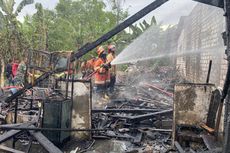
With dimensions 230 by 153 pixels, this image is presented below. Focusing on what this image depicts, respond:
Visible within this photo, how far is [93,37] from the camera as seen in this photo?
64.6 ft

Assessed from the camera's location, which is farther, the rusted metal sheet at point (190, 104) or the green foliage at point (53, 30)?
the green foliage at point (53, 30)

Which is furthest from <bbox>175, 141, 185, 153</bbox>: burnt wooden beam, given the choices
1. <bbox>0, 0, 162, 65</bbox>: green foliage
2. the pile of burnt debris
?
<bbox>0, 0, 162, 65</bbox>: green foliage

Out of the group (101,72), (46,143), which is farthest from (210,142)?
(101,72)

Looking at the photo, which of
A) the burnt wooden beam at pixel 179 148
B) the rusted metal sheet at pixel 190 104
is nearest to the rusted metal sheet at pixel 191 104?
the rusted metal sheet at pixel 190 104

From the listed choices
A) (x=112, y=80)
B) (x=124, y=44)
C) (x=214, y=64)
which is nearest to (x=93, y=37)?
(x=124, y=44)

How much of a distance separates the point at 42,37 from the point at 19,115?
1371 centimetres

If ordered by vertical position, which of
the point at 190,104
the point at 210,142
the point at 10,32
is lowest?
the point at 210,142

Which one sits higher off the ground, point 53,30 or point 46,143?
point 53,30

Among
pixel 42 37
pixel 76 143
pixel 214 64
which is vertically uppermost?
pixel 42 37

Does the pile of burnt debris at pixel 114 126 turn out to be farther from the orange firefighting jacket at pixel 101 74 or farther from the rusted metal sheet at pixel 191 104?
the orange firefighting jacket at pixel 101 74

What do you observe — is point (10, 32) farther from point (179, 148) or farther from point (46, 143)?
point (179, 148)

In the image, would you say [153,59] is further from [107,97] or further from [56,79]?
[56,79]

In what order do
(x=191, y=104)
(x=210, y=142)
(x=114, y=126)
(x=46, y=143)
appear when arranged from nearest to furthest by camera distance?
1. (x=210, y=142)
2. (x=46, y=143)
3. (x=191, y=104)
4. (x=114, y=126)

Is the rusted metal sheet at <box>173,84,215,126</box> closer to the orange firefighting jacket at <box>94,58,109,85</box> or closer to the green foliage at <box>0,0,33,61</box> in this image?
the orange firefighting jacket at <box>94,58,109,85</box>
